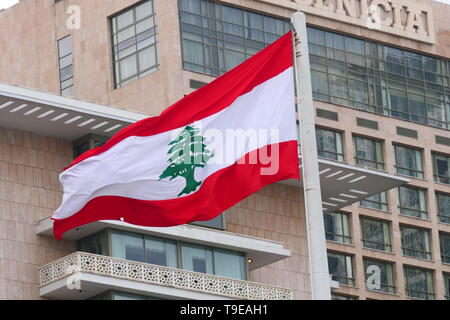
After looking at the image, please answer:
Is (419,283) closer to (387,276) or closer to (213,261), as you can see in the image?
(387,276)

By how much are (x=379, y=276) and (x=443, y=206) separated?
7.85 meters

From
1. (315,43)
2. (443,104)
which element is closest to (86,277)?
(315,43)

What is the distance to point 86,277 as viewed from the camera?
48.3 metres

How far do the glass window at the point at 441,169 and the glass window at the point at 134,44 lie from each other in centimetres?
2161

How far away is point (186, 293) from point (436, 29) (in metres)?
42.7

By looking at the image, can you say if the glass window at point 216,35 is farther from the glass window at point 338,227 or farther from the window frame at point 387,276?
the window frame at point 387,276

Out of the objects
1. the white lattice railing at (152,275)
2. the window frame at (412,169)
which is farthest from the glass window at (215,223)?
the window frame at (412,169)

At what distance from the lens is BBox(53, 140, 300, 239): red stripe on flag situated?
22359 millimetres

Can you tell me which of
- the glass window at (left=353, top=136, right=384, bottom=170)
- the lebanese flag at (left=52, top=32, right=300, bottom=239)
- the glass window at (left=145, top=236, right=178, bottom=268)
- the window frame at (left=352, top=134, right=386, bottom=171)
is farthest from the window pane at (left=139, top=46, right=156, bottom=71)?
the lebanese flag at (left=52, top=32, right=300, bottom=239)

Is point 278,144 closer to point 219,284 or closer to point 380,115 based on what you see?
point 219,284

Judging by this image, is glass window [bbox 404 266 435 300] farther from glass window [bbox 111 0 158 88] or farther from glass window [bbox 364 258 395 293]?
glass window [bbox 111 0 158 88]

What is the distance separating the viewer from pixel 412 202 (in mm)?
85375

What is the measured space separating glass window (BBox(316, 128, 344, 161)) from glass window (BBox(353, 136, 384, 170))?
1174mm
